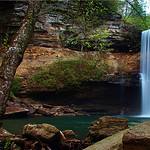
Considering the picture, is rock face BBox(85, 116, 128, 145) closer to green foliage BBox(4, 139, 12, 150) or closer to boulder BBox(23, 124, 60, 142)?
boulder BBox(23, 124, 60, 142)

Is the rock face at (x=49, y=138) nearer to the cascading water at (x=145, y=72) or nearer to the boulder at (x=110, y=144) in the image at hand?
the boulder at (x=110, y=144)

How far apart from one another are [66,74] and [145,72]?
7.15 meters

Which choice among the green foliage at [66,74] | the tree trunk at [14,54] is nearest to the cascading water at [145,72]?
the green foliage at [66,74]

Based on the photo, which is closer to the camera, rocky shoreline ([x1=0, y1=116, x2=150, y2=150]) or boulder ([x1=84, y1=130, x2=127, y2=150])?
boulder ([x1=84, y1=130, x2=127, y2=150])

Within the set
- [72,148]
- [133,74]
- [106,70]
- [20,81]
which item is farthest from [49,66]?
[72,148]

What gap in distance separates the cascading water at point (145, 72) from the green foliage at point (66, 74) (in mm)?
3821

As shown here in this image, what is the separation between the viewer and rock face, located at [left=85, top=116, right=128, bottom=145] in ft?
33.4

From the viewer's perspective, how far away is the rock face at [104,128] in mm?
10195

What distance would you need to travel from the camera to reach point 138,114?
31797 mm

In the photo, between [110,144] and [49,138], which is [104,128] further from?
[110,144]

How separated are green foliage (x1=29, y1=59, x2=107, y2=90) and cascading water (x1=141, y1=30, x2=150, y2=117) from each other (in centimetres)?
382

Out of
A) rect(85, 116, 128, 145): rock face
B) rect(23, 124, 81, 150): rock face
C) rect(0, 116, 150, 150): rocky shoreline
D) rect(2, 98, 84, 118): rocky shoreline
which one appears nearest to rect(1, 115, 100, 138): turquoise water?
rect(2, 98, 84, 118): rocky shoreline

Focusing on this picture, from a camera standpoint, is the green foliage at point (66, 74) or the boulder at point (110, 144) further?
the green foliage at point (66, 74)

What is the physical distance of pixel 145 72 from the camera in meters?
33.1
